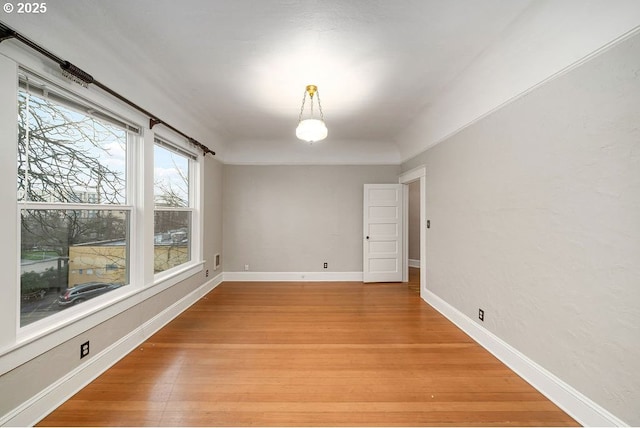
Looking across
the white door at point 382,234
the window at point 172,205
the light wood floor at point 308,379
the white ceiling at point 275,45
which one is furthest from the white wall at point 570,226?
the window at point 172,205

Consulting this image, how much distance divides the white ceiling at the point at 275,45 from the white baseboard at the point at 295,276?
2959mm

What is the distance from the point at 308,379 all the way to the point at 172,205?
2711 millimetres

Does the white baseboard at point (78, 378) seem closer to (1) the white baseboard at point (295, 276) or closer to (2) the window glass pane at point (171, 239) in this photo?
(2) the window glass pane at point (171, 239)

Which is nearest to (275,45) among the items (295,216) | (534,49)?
(534,49)

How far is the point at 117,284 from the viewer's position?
220 centimetres

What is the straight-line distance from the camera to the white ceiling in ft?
5.23

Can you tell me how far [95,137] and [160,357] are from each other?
2037 millimetres

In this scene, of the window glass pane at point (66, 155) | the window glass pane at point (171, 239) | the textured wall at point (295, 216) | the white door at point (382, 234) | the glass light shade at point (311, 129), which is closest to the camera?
the window glass pane at point (66, 155)

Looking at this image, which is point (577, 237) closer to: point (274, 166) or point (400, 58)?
point (400, 58)

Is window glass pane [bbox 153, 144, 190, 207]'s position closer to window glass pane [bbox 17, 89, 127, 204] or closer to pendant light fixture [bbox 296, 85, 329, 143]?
window glass pane [bbox 17, 89, 127, 204]

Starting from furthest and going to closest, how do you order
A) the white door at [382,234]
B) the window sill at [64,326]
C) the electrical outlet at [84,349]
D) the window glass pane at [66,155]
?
the white door at [382,234], the electrical outlet at [84,349], the window glass pane at [66,155], the window sill at [64,326]

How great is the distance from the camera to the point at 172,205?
10.2ft

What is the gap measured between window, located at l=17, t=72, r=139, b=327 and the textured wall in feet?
7.93

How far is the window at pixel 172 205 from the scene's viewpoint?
2766 mm
